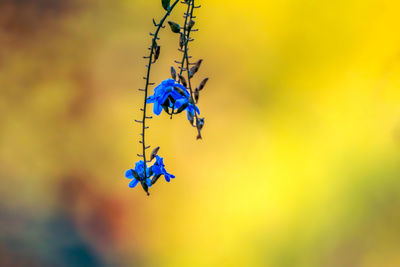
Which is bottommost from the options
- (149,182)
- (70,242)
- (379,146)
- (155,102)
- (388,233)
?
→ (70,242)

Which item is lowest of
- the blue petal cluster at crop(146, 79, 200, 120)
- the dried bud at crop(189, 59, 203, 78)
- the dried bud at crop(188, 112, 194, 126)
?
the dried bud at crop(188, 112, 194, 126)

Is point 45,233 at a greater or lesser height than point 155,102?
lesser

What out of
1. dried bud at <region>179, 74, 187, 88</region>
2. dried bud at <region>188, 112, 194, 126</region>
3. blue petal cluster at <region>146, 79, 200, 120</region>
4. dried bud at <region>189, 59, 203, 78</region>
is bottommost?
dried bud at <region>188, 112, 194, 126</region>

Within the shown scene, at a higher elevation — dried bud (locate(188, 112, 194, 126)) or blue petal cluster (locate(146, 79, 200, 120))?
blue petal cluster (locate(146, 79, 200, 120))

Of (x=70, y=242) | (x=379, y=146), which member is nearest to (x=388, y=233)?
(x=379, y=146)

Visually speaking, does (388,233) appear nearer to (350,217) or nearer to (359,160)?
(350,217)

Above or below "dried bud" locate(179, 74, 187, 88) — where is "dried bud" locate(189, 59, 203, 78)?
above
